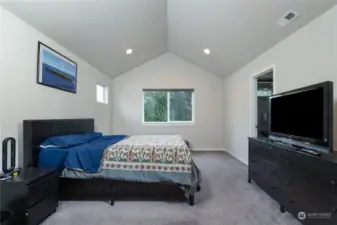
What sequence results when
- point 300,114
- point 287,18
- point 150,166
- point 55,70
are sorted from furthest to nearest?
point 55,70
point 287,18
point 150,166
point 300,114

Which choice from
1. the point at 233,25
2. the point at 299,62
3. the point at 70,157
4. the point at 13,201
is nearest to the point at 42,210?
the point at 13,201

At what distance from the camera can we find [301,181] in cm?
225

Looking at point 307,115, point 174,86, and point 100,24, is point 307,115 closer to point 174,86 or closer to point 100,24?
point 100,24

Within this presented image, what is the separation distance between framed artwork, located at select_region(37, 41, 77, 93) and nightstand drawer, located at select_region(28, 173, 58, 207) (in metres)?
1.45

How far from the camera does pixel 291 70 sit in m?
3.41

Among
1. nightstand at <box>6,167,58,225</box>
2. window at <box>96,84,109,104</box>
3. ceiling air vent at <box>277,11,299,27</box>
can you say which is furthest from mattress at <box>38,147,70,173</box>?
window at <box>96,84,109,104</box>

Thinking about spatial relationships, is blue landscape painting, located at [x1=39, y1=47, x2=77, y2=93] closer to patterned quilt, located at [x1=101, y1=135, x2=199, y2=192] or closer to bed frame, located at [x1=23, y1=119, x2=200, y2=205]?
bed frame, located at [x1=23, y1=119, x2=200, y2=205]

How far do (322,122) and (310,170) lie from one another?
454 mm

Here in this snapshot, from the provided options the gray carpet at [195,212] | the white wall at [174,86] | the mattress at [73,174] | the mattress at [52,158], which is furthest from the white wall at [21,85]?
the white wall at [174,86]

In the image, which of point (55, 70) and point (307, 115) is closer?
point (307, 115)

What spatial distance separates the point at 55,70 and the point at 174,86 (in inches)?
159

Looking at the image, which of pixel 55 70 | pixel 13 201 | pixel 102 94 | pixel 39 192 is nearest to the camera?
pixel 13 201

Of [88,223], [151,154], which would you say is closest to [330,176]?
[151,154]

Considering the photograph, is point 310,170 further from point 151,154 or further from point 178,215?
point 151,154
